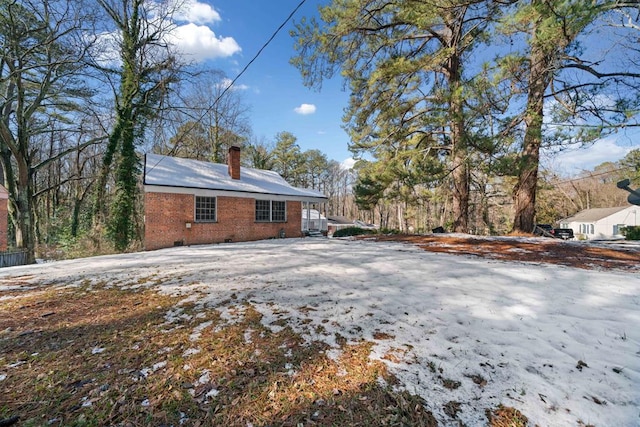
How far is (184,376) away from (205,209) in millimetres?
10689

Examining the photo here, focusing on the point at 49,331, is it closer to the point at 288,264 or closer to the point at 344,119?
the point at 288,264

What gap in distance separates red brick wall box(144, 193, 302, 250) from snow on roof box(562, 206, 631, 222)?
36.0 meters

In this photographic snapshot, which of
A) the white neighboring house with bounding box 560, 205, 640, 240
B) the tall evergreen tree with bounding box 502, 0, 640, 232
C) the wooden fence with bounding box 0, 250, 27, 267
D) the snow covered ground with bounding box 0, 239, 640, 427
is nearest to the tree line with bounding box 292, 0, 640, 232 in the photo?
the tall evergreen tree with bounding box 502, 0, 640, 232

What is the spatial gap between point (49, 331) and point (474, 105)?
1043 centimetres

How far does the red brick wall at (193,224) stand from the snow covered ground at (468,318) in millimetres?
4978

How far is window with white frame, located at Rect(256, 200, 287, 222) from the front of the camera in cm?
1345

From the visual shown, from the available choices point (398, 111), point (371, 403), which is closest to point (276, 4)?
point (398, 111)

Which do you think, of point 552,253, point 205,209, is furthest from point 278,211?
point 552,253

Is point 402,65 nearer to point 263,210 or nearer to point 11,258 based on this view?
point 263,210

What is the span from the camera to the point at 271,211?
13859mm

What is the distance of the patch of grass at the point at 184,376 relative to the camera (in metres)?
1.66

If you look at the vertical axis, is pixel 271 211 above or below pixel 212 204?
below

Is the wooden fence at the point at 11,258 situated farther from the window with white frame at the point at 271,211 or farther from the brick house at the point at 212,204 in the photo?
the window with white frame at the point at 271,211

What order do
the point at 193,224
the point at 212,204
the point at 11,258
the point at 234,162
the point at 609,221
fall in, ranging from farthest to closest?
the point at 609,221
the point at 234,162
the point at 212,204
the point at 193,224
the point at 11,258
